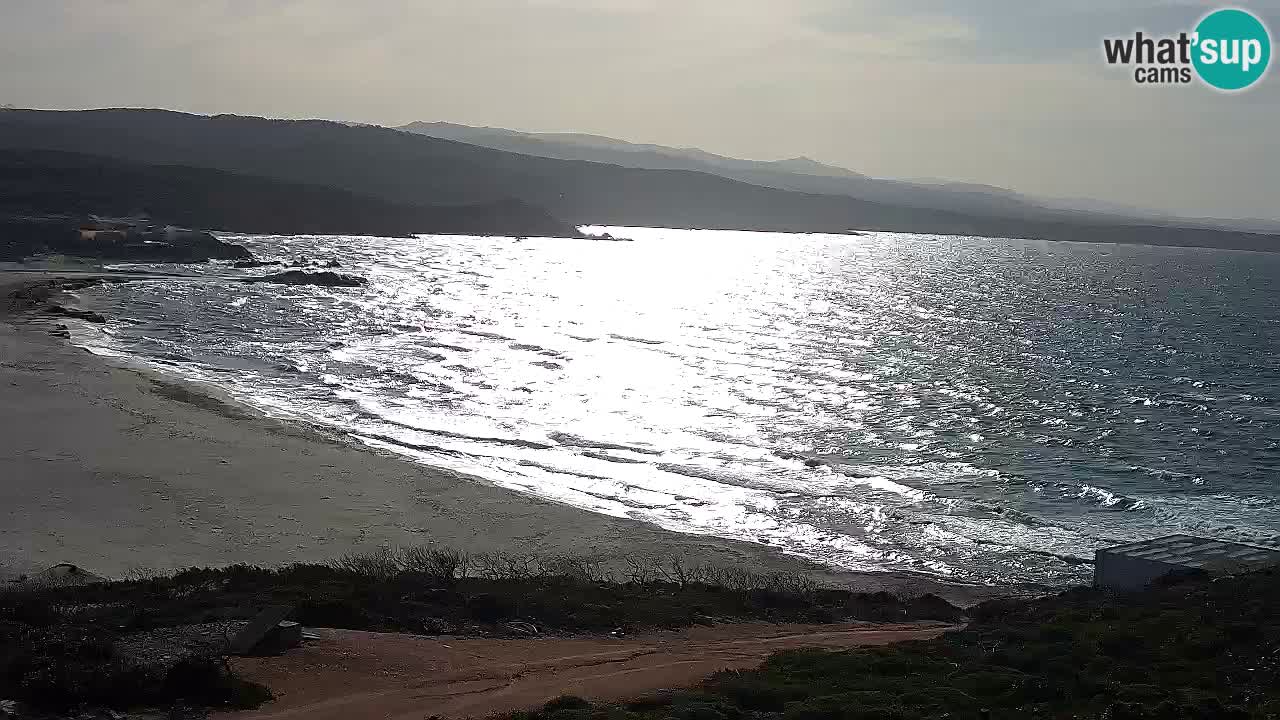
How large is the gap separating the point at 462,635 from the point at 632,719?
4.54 m

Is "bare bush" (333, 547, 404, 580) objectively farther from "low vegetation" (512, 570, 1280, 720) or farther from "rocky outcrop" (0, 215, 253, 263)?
"rocky outcrop" (0, 215, 253, 263)

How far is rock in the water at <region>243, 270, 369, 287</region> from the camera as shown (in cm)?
8725

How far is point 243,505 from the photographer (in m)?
23.4

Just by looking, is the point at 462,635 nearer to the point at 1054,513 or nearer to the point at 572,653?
the point at 572,653

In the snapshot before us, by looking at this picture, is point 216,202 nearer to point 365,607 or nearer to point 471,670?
point 365,607

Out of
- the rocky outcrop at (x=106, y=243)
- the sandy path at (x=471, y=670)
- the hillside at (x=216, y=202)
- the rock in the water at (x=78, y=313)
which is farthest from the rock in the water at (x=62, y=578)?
the hillside at (x=216, y=202)

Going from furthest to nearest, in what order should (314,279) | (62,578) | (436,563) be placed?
(314,279) → (436,563) → (62,578)

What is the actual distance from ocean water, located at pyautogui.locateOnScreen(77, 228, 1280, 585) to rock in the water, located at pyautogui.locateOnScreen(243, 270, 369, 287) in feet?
8.08

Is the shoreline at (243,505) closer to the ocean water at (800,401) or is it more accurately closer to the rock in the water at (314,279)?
the ocean water at (800,401)

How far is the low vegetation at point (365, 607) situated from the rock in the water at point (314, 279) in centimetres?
7185

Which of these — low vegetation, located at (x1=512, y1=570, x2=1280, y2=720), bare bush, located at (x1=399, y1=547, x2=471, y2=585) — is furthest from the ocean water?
low vegetation, located at (x1=512, y1=570, x2=1280, y2=720)

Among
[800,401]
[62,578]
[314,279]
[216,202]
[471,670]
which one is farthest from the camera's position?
[216,202]

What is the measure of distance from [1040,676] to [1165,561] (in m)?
8.88

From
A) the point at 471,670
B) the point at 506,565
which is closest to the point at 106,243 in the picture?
the point at 506,565
